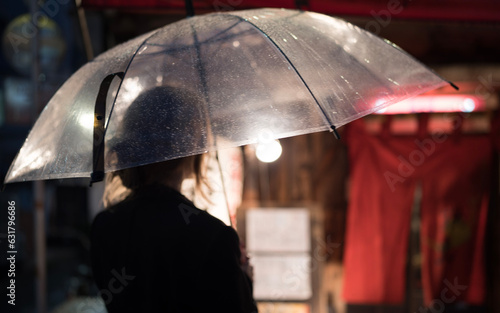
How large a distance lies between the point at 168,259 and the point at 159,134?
57 cm

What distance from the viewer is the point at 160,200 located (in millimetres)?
2184

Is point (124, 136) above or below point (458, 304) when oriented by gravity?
above

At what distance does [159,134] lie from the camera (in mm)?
2121

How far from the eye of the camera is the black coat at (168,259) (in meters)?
2.00

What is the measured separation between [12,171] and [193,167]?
103 centimetres

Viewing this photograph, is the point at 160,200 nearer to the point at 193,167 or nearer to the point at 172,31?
the point at 193,167

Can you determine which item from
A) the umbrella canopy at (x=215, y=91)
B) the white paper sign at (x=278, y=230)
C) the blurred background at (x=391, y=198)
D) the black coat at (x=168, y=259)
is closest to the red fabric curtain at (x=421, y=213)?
the blurred background at (x=391, y=198)

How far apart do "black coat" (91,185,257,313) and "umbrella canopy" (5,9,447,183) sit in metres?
0.27

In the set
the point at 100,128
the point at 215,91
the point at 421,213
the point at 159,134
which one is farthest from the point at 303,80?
the point at 421,213

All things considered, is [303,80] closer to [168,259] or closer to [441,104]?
[168,259]

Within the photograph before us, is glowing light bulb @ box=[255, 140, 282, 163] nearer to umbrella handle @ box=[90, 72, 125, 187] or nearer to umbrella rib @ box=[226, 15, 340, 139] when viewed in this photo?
umbrella rib @ box=[226, 15, 340, 139]

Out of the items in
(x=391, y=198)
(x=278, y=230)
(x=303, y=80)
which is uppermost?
(x=303, y=80)

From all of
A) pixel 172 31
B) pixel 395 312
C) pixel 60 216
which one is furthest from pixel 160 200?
pixel 60 216

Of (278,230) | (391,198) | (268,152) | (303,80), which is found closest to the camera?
(303,80)
